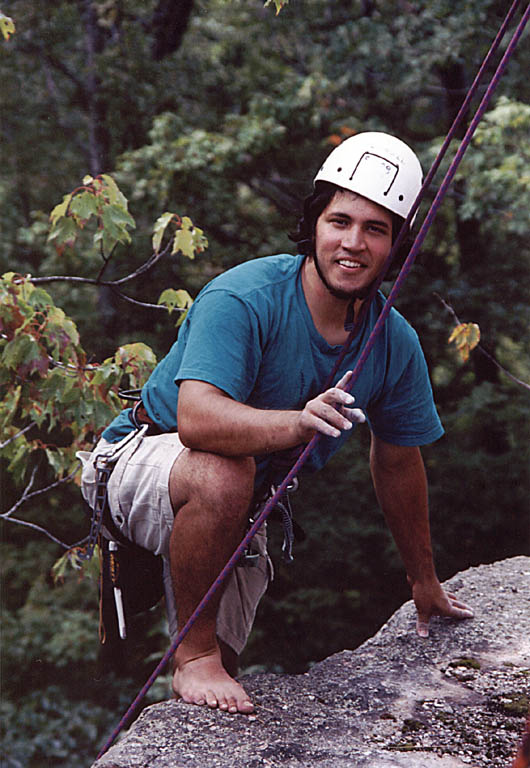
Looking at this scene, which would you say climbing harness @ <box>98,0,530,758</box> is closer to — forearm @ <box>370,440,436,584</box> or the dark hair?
the dark hair

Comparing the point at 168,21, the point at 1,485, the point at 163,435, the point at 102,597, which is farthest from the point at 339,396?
the point at 168,21

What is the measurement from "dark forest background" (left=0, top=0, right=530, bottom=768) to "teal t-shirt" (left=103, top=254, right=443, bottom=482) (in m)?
3.61

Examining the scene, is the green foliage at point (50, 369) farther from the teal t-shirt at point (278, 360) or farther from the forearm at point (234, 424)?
the forearm at point (234, 424)

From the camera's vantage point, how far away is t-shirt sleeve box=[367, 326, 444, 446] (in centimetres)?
242

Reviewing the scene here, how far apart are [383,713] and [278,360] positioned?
90 cm

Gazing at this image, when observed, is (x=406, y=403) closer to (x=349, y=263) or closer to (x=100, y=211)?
(x=349, y=263)

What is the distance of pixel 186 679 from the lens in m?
2.14

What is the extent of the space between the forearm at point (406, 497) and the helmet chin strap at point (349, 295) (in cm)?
48

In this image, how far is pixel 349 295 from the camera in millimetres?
2209

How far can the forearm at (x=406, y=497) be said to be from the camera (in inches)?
102

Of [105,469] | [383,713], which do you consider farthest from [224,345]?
[383,713]

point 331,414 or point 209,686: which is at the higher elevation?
point 331,414

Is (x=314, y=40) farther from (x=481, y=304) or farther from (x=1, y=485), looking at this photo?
(x=1, y=485)

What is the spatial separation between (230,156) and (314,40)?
1.23 meters
